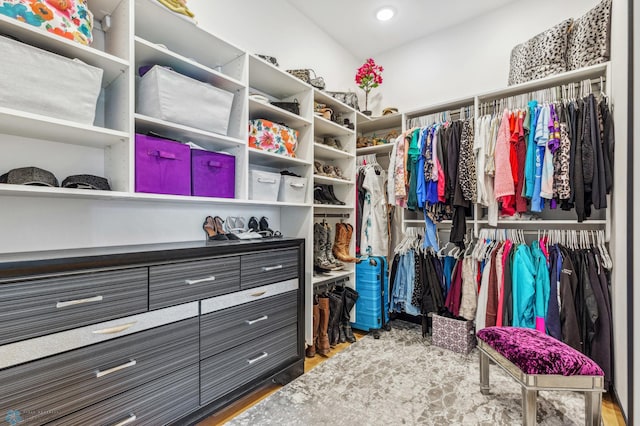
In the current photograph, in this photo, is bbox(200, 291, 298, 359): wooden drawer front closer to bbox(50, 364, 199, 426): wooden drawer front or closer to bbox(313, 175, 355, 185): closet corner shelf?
bbox(50, 364, 199, 426): wooden drawer front

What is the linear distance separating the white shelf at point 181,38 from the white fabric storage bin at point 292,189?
A: 0.76m

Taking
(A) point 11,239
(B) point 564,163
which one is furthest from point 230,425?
(B) point 564,163

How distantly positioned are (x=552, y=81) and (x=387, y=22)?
1.58 m

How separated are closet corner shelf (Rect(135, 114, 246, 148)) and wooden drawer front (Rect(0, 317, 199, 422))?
980mm

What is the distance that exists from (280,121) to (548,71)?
2099 millimetres

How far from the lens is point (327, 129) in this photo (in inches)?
108

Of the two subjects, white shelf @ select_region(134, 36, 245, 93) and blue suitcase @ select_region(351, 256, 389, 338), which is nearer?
white shelf @ select_region(134, 36, 245, 93)

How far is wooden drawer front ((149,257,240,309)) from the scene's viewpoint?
1.36 m

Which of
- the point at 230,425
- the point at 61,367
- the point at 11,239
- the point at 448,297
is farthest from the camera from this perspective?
the point at 448,297

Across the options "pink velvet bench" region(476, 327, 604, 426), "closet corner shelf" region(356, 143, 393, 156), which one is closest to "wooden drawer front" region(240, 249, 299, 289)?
"pink velvet bench" region(476, 327, 604, 426)

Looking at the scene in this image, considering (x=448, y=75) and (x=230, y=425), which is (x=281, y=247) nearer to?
(x=230, y=425)

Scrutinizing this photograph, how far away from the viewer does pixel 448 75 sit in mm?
3119

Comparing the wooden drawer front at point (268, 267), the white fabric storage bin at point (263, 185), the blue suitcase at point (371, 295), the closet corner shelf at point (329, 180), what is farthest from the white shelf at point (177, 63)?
the blue suitcase at point (371, 295)

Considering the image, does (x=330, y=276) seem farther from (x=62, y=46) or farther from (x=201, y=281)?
(x=62, y=46)
